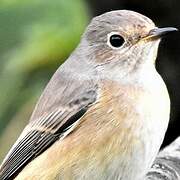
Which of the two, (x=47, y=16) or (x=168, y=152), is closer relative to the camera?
(x=168, y=152)

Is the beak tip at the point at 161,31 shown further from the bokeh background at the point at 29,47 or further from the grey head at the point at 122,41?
the bokeh background at the point at 29,47

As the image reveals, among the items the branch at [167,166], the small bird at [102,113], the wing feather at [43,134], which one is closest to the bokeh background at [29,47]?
the small bird at [102,113]

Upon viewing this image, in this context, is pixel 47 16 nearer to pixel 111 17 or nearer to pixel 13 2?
pixel 13 2

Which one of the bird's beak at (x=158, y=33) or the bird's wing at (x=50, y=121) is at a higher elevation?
the bird's beak at (x=158, y=33)

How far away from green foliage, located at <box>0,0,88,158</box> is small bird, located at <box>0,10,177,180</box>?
60 cm

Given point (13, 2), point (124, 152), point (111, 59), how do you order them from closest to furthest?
point (124, 152)
point (111, 59)
point (13, 2)

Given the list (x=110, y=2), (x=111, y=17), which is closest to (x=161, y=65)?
(x=110, y=2)

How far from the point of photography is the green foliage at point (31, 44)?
828 centimetres

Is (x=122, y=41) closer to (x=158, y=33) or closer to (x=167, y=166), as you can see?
(x=158, y=33)

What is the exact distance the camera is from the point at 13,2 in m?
8.36

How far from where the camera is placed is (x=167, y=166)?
7.59 metres

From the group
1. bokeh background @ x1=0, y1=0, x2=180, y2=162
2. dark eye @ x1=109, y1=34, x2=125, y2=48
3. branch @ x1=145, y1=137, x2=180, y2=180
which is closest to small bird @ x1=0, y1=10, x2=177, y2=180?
dark eye @ x1=109, y1=34, x2=125, y2=48

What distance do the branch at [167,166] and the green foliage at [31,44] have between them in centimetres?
136

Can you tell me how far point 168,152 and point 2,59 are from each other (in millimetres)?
1562
